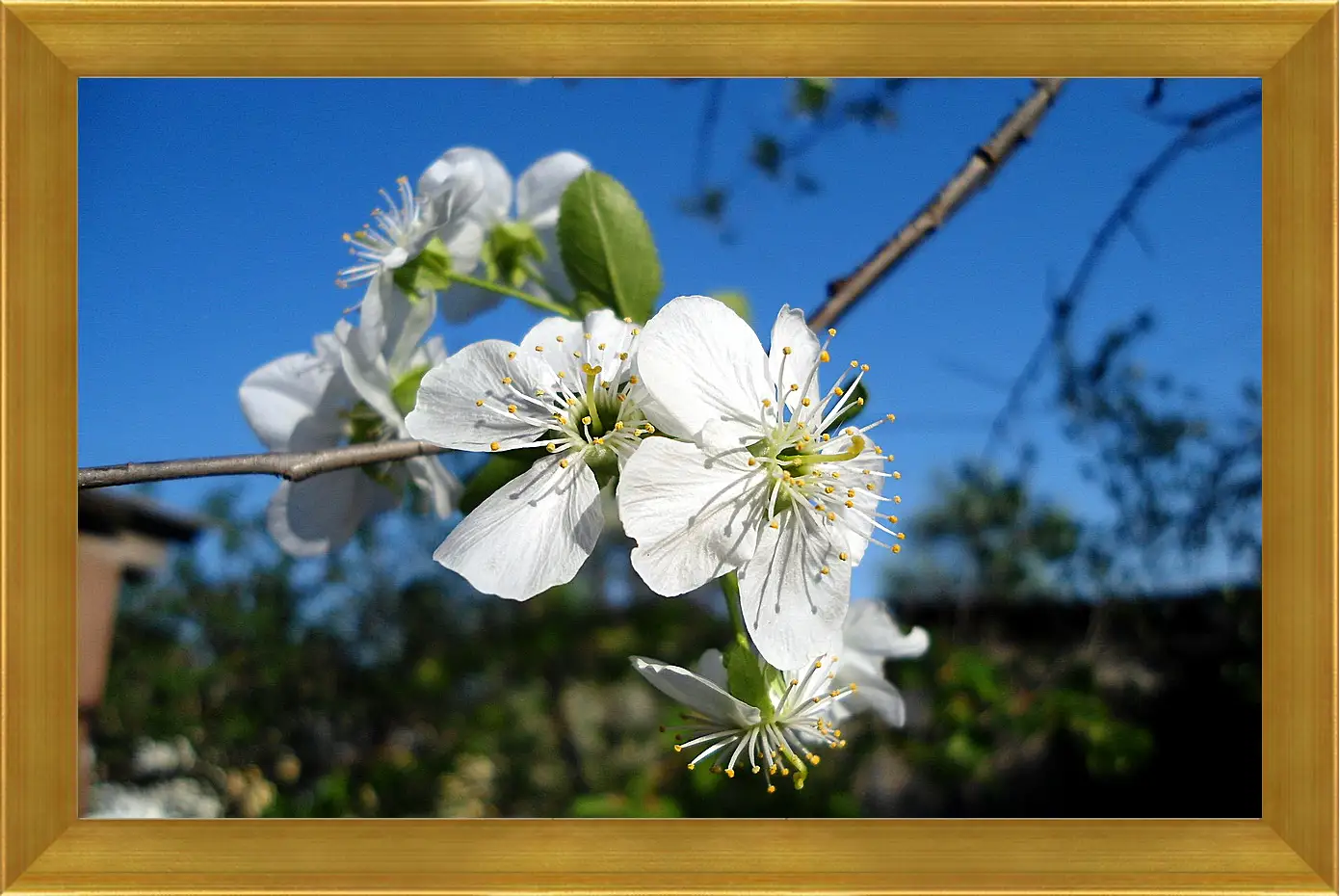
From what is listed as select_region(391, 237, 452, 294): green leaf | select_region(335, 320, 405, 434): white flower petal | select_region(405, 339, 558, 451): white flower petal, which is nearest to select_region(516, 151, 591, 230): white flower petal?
select_region(391, 237, 452, 294): green leaf

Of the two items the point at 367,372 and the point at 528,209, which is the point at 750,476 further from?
the point at 528,209

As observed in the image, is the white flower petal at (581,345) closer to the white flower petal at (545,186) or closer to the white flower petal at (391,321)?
the white flower petal at (391,321)

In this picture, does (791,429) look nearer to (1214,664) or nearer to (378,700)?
(1214,664)

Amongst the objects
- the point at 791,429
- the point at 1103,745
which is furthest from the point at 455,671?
the point at 791,429

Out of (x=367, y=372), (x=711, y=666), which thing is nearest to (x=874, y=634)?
(x=711, y=666)

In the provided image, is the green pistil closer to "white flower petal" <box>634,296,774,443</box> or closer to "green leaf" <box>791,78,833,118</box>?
"white flower petal" <box>634,296,774,443</box>

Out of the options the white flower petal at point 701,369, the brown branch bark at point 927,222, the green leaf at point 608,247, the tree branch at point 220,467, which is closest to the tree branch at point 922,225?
the brown branch bark at point 927,222

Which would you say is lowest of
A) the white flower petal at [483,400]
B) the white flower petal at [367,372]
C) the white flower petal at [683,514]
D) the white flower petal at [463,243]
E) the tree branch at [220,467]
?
the white flower petal at [683,514]
